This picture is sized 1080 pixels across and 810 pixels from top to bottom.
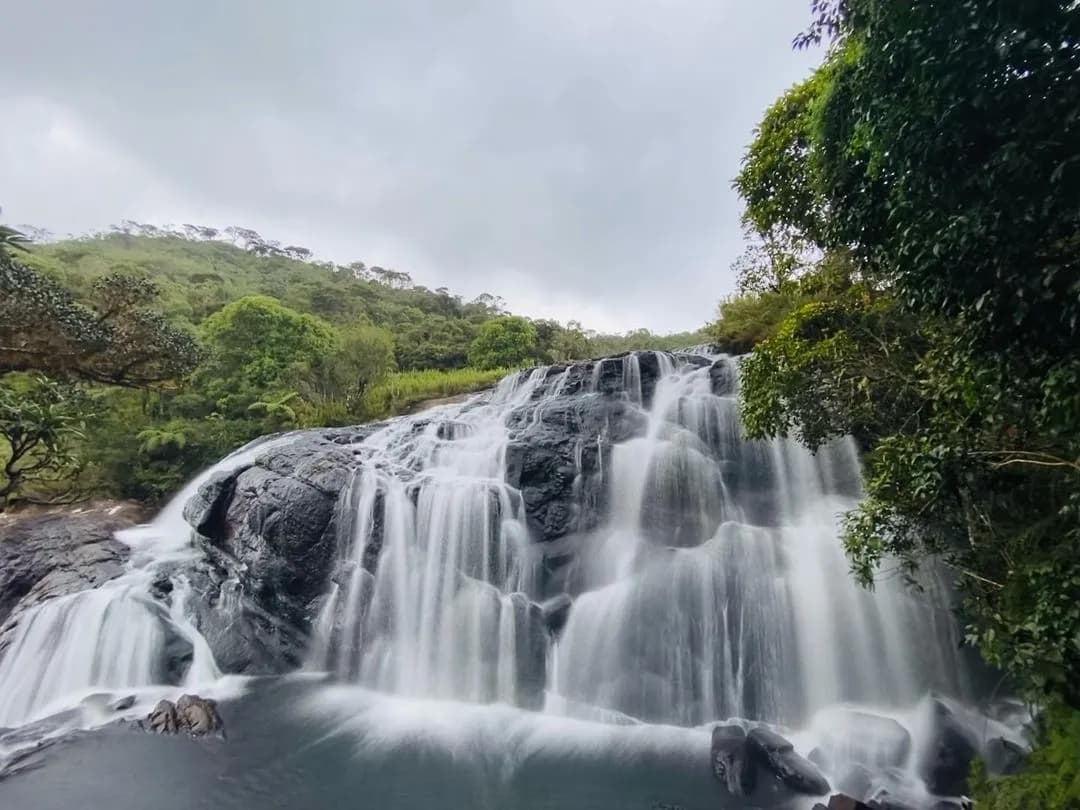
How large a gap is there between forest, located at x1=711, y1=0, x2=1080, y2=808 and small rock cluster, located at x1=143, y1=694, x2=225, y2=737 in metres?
8.78

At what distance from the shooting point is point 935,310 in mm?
4301

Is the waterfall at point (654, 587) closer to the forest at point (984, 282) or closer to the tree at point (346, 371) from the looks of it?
the forest at point (984, 282)

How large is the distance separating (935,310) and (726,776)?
569cm

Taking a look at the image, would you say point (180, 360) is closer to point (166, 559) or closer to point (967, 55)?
point (166, 559)

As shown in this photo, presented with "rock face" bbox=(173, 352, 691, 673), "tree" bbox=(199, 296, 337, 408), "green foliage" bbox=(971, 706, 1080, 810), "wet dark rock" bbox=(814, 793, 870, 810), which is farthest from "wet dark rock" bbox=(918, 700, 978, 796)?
"tree" bbox=(199, 296, 337, 408)

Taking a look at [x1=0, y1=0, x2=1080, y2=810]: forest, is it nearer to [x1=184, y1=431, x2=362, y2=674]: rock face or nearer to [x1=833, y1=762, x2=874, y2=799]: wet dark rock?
[x1=833, y1=762, x2=874, y2=799]: wet dark rock

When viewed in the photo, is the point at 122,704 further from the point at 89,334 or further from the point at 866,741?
the point at 866,741

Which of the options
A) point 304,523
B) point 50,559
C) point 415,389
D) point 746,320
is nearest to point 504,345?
point 415,389

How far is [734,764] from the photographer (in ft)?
22.1

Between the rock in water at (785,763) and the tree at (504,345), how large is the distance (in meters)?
20.4

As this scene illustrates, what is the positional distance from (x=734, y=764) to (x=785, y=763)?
61 cm

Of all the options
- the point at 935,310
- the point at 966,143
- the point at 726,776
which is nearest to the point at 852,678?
the point at 726,776

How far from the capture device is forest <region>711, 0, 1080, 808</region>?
11.1 feet

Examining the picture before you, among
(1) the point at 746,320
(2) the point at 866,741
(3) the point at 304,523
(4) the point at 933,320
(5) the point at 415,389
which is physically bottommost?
(2) the point at 866,741
